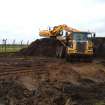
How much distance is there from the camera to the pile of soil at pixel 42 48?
41.5 metres

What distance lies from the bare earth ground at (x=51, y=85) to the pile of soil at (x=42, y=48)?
11.0 meters

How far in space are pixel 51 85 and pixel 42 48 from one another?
2135 centimetres

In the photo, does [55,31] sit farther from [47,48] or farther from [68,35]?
[47,48]

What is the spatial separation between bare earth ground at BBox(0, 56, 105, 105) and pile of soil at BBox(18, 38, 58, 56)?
11.0 m

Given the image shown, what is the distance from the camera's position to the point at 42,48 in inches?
1703

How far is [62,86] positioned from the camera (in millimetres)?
22125

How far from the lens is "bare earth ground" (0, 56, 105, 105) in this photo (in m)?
18.6

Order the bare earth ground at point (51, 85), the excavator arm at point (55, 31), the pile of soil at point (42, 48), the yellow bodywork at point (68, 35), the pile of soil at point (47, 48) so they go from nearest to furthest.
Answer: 1. the bare earth ground at point (51, 85)
2. the yellow bodywork at point (68, 35)
3. the excavator arm at point (55, 31)
4. the pile of soil at point (47, 48)
5. the pile of soil at point (42, 48)

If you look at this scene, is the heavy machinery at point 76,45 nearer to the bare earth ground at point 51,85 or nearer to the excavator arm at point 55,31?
the excavator arm at point 55,31

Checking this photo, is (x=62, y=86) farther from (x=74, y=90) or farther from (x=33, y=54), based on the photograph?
(x=33, y=54)

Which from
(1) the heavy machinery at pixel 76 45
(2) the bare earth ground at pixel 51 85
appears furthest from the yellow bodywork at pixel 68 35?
(2) the bare earth ground at pixel 51 85

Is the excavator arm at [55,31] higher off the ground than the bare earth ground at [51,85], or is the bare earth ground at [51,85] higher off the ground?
the excavator arm at [55,31]

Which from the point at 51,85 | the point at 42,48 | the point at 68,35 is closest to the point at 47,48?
the point at 42,48

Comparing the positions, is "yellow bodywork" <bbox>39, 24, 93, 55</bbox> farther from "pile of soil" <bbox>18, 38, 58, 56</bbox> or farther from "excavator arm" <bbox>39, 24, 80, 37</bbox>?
"pile of soil" <bbox>18, 38, 58, 56</bbox>
